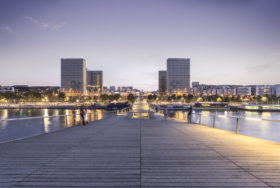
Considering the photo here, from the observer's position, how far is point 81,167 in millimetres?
4922

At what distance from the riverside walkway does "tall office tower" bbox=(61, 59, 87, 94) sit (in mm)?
189089

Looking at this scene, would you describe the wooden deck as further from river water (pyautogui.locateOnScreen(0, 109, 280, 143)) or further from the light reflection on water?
the light reflection on water

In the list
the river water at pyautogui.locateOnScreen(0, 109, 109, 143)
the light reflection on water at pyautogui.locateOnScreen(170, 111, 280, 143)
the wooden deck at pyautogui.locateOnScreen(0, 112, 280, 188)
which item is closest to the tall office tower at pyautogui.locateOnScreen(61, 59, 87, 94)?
the river water at pyautogui.locateOnScreen(0, 109, 109, 143)

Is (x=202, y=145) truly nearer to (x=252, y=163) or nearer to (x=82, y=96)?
(x=252, y=163)

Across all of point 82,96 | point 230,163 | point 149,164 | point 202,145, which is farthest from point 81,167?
point 82,96

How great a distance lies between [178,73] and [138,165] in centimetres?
19792

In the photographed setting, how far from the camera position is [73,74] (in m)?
187

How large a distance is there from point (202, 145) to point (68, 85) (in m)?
195

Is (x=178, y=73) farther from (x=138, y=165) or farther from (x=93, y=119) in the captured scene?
(x=138, y=165)

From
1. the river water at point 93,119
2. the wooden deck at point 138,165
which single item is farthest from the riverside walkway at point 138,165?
the river water at point 93,119

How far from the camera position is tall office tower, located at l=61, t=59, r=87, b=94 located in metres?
186

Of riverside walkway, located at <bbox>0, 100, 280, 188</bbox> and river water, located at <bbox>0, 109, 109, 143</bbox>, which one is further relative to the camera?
river water, located at <bbox>0, 109, 109, 143</bbox>

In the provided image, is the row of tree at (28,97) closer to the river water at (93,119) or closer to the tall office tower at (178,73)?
the tall office tower at (178,73)

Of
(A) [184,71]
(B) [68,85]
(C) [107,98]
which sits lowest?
(C) [107,98]
